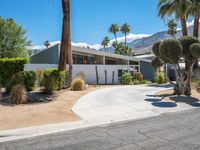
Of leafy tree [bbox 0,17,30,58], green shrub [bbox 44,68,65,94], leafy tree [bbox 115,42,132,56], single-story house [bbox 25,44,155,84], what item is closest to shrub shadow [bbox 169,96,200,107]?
green shrub [bbox 44,68,65,94]

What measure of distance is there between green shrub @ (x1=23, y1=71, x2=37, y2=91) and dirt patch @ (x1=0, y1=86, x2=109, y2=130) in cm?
390

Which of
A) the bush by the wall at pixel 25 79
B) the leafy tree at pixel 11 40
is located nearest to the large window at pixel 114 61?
the leafy tree at pixel 11 40

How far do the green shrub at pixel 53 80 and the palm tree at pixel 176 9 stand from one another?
16.0 m

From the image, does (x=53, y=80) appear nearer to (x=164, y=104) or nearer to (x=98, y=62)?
(x=164, y=104)

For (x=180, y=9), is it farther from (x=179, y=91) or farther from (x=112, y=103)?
(x=112, y=103)

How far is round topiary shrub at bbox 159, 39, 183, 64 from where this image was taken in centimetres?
1534

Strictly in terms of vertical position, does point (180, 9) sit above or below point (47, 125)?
above

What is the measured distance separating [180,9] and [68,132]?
23.6m

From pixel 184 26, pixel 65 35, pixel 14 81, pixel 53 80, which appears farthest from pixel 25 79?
pixel 184 26

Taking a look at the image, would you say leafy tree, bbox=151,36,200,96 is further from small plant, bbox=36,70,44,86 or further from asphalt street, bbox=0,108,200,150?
small plant, bbox=36,70,44,86

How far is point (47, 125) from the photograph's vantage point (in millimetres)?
8969

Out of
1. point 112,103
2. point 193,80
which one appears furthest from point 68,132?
point 193,80

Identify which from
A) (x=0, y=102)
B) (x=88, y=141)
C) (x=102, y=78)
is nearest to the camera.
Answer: (x=88, y=141)

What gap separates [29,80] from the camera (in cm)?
1725
